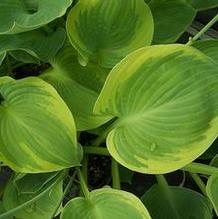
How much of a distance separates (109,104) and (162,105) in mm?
68

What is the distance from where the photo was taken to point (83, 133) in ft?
3.17

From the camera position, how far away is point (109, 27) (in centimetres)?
77

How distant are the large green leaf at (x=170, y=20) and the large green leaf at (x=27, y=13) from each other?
8.2 inches

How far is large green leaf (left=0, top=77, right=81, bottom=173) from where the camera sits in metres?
0.72

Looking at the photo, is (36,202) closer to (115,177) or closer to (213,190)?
(115,177)

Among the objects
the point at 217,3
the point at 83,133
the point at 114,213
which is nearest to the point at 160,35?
the point at 217,3

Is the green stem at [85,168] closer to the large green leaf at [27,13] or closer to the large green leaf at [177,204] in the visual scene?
the large green leaf at [177,204]

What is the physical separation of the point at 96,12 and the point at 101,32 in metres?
0.03

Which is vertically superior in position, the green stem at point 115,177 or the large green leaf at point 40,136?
the large green leaf at point 40,136

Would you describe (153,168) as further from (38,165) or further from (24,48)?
(24,48)

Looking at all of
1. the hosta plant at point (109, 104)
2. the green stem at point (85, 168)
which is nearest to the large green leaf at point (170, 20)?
the hosta plant at point (109, 104)

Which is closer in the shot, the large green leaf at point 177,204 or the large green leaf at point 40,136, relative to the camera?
the large green leaf at point 40,136

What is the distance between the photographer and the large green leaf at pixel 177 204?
0.84 metres

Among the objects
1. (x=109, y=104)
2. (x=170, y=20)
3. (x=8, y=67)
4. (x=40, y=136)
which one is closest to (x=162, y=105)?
(x=109, y=104)
